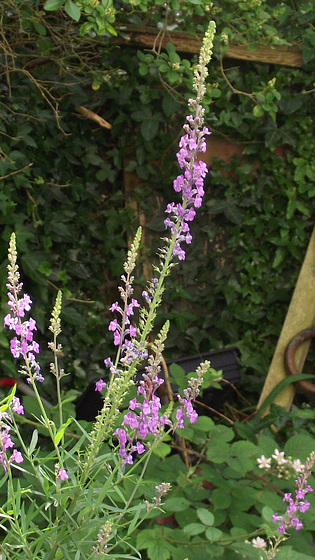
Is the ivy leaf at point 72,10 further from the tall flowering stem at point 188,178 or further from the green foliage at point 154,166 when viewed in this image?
the tall flowering stem at point 188,178

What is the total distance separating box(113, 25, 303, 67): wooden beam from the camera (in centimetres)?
310

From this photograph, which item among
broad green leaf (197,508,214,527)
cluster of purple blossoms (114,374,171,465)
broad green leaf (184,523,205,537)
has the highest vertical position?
cluster of purple blossoms (114,374,171,465)

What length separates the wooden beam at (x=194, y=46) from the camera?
310cm

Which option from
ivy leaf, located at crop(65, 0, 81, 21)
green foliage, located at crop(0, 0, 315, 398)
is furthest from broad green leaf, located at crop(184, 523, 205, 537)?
ivy leaf, located at crop(65, 0, 81, 21)

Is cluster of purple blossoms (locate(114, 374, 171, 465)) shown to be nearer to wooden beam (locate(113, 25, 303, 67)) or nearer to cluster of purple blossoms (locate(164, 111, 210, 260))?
cluster of purple blossoms (locate(164, 111, 210, 260))

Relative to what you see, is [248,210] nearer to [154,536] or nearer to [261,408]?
[261,408]

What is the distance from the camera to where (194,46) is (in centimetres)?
316

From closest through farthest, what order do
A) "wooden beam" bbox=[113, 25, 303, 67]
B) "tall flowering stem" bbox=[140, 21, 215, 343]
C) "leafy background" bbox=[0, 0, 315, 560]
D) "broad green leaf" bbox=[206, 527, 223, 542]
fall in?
"tall flowering stem" bbox=[140, 21, 215, 343]
"broad green leaf" bbox=[206, 527, 223, 542]
"leafy background" bbox=[0, 0, 315, 560]
"wooden beam" bbox=[113, 25, 303, 67]

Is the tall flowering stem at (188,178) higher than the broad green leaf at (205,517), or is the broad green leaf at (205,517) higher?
the tall flowering stem at (188,178)

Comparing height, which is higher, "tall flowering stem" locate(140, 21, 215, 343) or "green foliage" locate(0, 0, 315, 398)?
"tall flowering stem" locate(140, 21, 215, 343)

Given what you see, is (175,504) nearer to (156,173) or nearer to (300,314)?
(300,314)

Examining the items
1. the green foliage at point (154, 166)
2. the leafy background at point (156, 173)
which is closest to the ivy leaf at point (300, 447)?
the leafy background at point (156, 173)

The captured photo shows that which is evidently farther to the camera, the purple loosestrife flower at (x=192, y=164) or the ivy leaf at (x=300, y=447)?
the ivy leaf at (x=300, y=447)

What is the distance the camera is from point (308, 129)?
11.5ft
